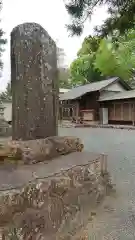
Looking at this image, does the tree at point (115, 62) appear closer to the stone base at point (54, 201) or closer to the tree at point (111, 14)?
the tree at point (111, 14)

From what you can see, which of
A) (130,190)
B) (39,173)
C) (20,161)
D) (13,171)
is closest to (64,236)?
(39,173)

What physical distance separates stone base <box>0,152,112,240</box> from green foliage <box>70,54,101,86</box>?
33.3 m

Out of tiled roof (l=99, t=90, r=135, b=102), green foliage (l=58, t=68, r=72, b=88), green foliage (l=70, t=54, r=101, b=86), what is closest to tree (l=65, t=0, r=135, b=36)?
tiled roof (l=99, t=90, r=135, b=102)

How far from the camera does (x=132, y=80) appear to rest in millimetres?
37344

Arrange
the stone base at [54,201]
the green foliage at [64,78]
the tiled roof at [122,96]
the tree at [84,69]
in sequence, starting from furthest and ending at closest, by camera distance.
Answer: the green foliage at [64,78] → the tree at [84,69] → the tiled roof at [122,96] → the stone base at [54,201]

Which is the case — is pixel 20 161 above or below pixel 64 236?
above

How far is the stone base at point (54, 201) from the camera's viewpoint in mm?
2303

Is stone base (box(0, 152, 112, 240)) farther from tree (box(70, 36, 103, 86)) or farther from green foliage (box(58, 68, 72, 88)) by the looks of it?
green foliage (box(58, 68, 72, 88))

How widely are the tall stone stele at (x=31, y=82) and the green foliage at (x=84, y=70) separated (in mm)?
32166

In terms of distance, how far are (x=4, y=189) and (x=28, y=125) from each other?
2.09 metres

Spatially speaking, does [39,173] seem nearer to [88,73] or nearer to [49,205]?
[49,205]

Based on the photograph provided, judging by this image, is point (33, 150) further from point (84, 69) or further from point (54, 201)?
point (84, 69)

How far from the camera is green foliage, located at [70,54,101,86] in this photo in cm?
3622

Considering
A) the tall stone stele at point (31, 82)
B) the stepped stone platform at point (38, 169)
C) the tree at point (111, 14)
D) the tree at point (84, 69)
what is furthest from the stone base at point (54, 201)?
the tree at point (84, 69)
